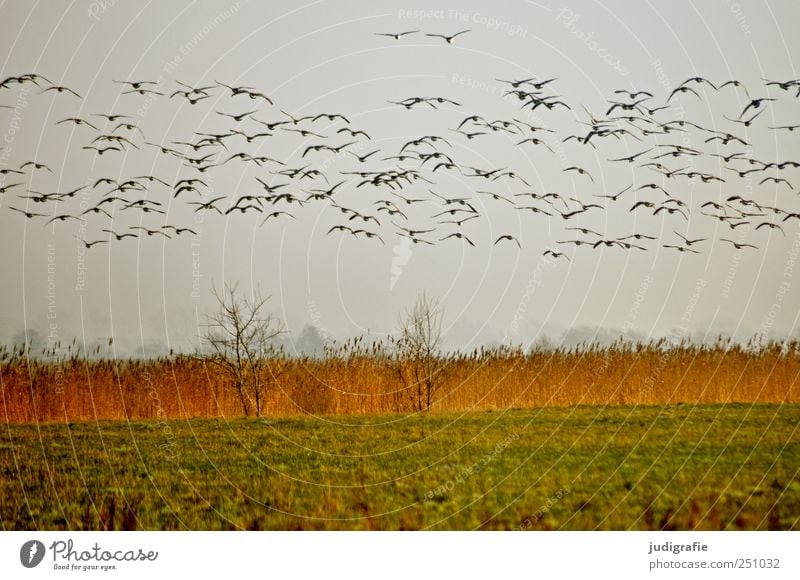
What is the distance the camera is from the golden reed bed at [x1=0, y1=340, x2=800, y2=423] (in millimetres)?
14211

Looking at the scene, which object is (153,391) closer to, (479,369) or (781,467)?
(479,369)

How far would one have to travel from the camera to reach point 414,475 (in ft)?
34.8

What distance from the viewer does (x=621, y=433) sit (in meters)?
12.3

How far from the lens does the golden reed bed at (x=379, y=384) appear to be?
46.6 ft

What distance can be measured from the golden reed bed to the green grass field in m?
1.07
